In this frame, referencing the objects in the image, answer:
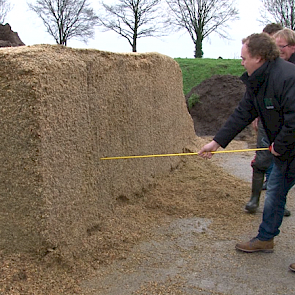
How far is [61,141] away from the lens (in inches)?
114

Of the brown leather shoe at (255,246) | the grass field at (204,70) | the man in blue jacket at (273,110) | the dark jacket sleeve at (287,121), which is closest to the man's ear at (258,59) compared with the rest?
the man in blue jacket at (273,110)

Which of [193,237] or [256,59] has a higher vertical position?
[256,59]

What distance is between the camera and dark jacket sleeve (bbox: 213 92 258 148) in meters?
3.38

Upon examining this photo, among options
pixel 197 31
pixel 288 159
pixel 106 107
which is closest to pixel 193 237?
pixel 288 159

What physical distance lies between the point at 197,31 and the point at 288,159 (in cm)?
2646

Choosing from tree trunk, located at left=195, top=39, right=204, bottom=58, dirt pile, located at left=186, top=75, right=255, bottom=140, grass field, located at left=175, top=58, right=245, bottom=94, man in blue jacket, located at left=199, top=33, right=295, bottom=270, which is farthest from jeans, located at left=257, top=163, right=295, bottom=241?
tree trunk, located at left=195, top=39, right=204, bottom=58

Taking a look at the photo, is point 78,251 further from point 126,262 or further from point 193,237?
point 193,237

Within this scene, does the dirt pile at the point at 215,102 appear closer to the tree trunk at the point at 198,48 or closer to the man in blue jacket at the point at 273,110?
the man in blue jacket at the point at 273,110

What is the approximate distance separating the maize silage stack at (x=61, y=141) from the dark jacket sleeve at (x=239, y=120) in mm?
939

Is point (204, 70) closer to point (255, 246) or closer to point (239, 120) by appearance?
point (239, 120)

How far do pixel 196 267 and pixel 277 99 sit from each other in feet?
4.40

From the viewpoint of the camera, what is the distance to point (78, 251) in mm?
2998

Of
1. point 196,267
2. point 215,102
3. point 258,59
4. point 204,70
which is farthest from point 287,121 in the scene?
point 204,70

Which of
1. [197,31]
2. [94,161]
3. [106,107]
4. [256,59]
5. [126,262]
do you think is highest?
[197,31]
